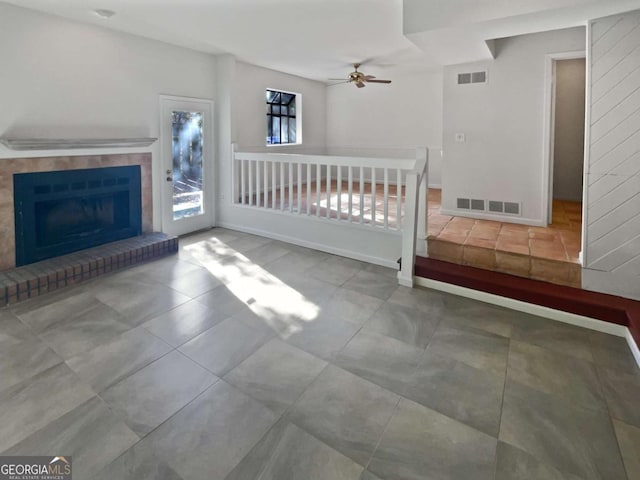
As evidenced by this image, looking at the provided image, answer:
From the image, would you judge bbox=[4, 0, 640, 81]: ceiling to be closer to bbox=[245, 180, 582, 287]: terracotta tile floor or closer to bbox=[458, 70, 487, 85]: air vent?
bbox=[458, 70, 487, 85]: air vent

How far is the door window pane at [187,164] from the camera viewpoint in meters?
5.27

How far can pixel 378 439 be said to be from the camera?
1.84 meters

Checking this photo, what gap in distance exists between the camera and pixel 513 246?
3754 millimetres

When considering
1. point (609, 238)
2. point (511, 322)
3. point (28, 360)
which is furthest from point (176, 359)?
point (609, 238)

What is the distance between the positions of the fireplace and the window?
132 inches

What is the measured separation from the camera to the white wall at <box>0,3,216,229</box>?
11.7 feet

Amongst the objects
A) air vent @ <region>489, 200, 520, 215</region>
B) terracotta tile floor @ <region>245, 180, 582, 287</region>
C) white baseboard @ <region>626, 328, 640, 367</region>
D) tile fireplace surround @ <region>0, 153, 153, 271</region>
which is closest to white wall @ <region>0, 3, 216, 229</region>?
tile fireplace surround @ <region>0, 153, 153, 271</region>

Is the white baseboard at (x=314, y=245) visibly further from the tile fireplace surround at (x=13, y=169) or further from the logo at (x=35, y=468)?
the logo at (x=35, y=468)

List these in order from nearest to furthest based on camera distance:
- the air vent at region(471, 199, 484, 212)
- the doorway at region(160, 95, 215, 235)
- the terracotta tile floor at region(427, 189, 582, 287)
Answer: the terracotta tile floor at region(427, 189, 582, 287) < the air vent at region(471, 199, 484, 212) < the doorway at region(160, 95, 215, 235)

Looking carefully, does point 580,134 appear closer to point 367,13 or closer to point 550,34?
point 550,34

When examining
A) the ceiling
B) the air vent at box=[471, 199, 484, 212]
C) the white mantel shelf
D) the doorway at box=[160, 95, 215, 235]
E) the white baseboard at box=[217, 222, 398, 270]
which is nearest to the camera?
the ceiling

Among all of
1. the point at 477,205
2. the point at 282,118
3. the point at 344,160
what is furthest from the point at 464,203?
the point at 282,118

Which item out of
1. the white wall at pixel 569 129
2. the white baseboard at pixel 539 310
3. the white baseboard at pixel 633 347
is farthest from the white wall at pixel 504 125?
the white baseboard at pixel 633 347

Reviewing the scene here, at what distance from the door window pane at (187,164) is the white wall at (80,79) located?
33 centimetres
